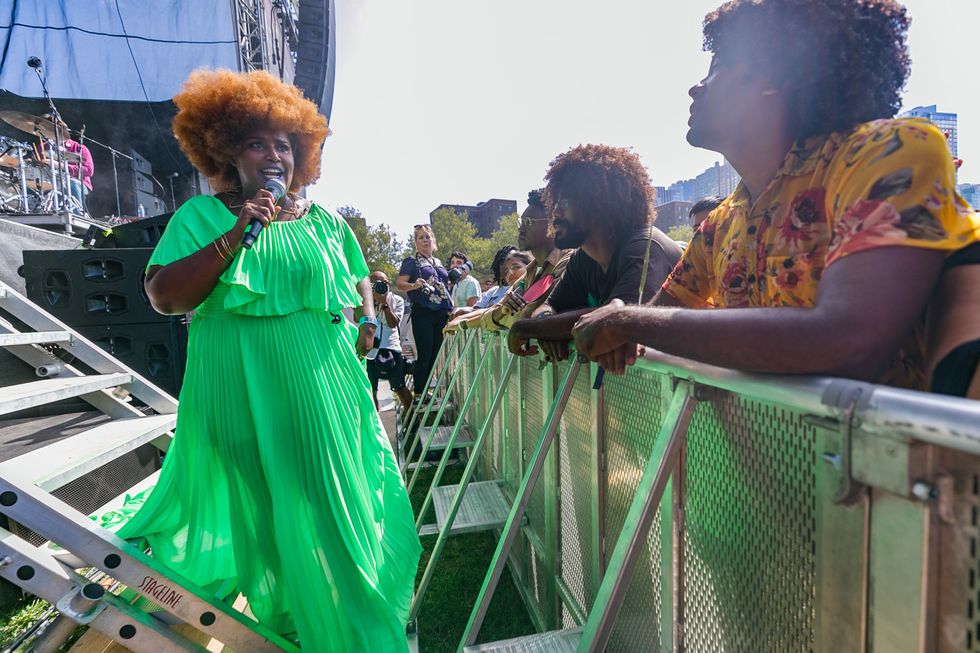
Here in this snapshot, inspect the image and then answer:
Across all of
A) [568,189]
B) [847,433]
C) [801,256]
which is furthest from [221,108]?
[847,433]

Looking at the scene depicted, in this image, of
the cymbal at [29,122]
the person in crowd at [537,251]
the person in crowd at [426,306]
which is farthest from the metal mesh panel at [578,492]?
the cymbal at [29,122]

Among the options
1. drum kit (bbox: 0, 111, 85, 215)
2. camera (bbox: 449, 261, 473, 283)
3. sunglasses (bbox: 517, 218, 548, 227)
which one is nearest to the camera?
sunglasses (bbox: 517, 218, 548, 227)

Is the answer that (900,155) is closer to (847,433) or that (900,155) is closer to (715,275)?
(847,433)

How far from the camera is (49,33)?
31.9 ft

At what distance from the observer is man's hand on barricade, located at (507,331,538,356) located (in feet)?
7.56

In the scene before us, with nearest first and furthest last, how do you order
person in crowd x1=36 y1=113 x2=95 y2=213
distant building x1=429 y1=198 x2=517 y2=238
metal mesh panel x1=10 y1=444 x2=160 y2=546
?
metal mesh panel x1=10 y1=444 x2=160 y2=546 < person in crowd x1=36 y1=113 x2=95 y2=213 < distant building x1=429 y1=198 x2=517 y2=238

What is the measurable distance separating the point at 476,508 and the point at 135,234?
5.61 m

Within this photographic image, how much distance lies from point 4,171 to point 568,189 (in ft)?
40.2

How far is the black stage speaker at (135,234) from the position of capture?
5715 mm

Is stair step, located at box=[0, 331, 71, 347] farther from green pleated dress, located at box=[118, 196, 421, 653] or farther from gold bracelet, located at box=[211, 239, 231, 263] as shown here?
gold bracelet, located at box=[211, 239, 231, 263]

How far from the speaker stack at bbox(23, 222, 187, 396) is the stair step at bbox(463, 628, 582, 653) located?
5.01 meters

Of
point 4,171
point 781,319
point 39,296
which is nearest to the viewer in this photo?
point 781,319

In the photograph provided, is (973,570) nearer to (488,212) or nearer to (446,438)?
(446,438)

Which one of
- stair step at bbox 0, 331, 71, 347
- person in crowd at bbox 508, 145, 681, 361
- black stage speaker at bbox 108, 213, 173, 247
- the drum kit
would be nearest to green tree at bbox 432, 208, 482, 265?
the drum kit
